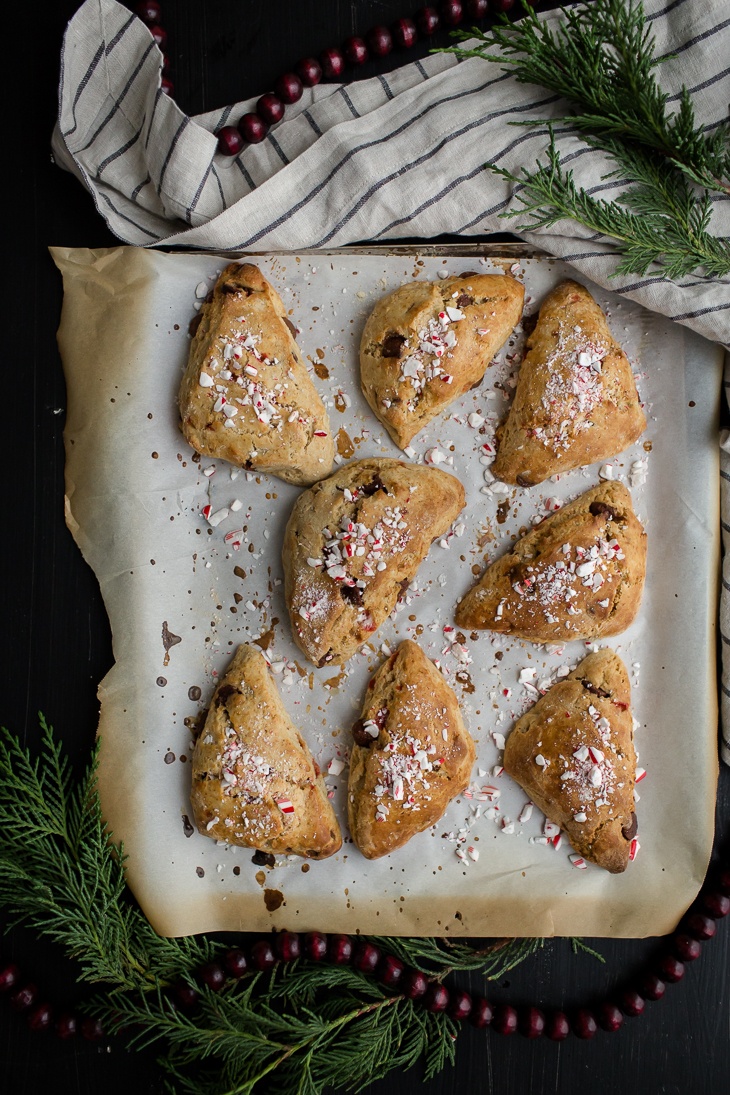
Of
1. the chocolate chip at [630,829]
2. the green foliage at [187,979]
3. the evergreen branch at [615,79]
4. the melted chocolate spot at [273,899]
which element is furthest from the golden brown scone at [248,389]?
the chocolate chip at [630,829]

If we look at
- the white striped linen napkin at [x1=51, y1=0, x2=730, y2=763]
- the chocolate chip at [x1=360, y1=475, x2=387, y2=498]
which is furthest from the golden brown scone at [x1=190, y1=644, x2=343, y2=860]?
the white striped linen napkin at [x1=51, y1=0, x2=730, y2=763]

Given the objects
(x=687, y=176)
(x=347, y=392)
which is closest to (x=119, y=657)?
(x=347, y=392)

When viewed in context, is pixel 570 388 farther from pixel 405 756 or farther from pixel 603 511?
pixel 405 756

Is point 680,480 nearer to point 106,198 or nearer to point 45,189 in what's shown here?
point 106,198

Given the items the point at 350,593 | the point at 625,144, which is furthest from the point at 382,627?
the point at 625,144

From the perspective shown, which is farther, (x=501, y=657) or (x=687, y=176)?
(x=501, y=657)

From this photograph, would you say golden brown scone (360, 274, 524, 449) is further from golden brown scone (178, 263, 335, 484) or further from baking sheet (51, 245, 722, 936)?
golden brown scone (178, 263, 335, 484)

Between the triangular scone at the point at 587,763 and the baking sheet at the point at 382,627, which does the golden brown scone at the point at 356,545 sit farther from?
the triangular scone at the point at 587,763
